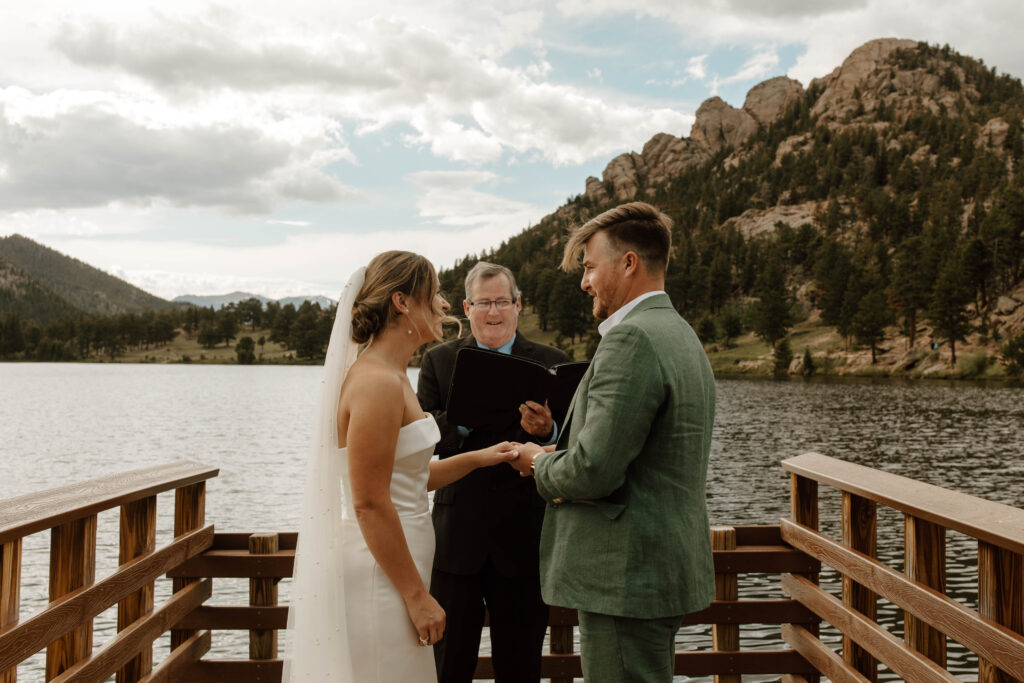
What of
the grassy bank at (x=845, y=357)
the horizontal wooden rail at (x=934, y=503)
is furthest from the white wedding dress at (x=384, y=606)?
the grassy bank at (x=845, y=357)

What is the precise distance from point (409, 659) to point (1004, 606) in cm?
197

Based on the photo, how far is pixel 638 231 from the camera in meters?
2.70

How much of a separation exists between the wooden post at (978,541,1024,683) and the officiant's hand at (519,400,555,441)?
167 cm

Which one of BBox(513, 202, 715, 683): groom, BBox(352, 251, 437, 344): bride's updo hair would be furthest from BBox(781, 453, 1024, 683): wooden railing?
BBox(352, 251, 437, 344): bride's updo hair

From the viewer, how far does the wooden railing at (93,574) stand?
2.43 m

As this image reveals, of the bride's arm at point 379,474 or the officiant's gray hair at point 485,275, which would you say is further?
the officiant's gray hair at point 485,275

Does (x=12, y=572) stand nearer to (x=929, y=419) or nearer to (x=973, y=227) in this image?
(x=929, y=419)

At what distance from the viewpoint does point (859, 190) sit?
431ft

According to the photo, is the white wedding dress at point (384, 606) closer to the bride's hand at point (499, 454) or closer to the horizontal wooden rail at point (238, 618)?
the bride's hand at point (499, 454)

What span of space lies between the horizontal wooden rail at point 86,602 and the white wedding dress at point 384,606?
102cm

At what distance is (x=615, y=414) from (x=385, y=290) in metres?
0.97

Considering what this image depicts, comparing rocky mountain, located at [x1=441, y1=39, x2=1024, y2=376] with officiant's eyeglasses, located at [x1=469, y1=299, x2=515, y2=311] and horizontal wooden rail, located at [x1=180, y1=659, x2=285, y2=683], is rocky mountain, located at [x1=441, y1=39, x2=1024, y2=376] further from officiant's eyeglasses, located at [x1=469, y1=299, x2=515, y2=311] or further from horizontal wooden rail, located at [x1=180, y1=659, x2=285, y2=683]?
horizontal wooden rail, located at [x1=180, y1=659, x2=285, y2=683]

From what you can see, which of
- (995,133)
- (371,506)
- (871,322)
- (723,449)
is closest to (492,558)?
(371,506)

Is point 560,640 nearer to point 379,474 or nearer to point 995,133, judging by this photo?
point 379,474
